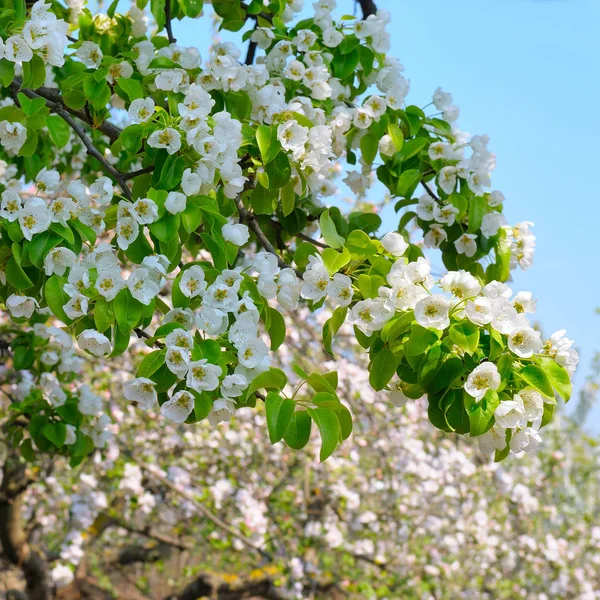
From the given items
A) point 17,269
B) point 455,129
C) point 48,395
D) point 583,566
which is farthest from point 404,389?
point 583,566

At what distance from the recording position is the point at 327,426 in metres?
1.19

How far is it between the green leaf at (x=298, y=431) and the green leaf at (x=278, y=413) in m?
0.01

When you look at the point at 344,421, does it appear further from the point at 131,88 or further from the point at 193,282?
the point at 131,88

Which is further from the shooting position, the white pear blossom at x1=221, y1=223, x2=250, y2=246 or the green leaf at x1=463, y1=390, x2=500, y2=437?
the white pear blossom at x1=221, y1=223, x2=250, y2=246

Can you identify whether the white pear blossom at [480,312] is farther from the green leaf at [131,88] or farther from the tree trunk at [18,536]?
the tree trunk at [18,536]

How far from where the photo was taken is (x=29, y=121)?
5.02ft

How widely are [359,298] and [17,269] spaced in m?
0.63

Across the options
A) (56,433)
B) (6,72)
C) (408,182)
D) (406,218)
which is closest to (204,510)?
(56,433)

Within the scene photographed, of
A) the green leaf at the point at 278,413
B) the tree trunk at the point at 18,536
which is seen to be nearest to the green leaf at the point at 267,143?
the green leaf at the point at 278,413

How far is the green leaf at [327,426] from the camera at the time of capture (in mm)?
1169

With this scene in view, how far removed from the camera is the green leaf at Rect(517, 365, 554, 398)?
3.98 ft

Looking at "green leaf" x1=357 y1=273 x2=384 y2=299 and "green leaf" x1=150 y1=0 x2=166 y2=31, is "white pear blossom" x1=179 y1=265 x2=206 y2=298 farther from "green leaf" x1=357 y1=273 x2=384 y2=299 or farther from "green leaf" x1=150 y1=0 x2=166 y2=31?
"green leaf" x1=150 y1=0 x2=166 y2=31

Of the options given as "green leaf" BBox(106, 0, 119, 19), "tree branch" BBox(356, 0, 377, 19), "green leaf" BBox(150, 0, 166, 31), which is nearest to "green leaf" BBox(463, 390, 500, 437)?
"green leaf" BBox(150, 0, 166, 31)

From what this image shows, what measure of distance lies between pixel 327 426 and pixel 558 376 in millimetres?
406
